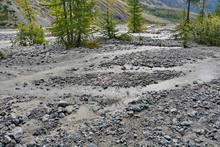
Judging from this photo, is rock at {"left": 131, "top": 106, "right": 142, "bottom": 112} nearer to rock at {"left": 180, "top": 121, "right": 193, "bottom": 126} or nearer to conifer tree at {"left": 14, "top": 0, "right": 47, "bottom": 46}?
rock at {"left": 180, "top": 121, "right": 193, "bottom": 126}

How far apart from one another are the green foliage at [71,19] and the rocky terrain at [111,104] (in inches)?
276

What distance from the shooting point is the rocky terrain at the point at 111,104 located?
587cm

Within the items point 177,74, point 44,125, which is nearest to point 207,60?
point 177,74

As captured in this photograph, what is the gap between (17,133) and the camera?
19.6ft

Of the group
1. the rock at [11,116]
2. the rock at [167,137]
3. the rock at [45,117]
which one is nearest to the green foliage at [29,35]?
the rock at [11,116]

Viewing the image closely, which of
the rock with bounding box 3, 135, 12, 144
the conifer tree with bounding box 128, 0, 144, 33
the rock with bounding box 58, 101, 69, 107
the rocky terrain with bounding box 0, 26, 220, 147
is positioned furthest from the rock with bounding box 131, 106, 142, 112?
the conifer tree with bounding box 128, 0, 144, 33

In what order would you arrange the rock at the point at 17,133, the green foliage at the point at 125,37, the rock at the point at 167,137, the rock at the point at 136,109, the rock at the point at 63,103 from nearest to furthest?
the rock at the point at 167,137 → the rock at the point at 17,133 → the rock at the point at 136,109 → the rock at the point at 63,103 → the green foliage at the point at 125,37

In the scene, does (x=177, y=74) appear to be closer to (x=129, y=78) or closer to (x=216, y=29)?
(x=129, y=78)

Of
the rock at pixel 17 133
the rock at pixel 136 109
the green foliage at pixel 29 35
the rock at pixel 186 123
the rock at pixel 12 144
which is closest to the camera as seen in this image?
the rock at pixel 12 144

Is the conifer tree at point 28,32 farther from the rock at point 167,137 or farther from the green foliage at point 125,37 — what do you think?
the rock at point 167,137

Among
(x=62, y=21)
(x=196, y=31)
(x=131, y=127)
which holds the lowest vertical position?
(x=131, y=127)

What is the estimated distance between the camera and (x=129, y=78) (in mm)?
11664

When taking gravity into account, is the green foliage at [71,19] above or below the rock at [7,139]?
above

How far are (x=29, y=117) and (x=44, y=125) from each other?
90cm
